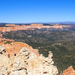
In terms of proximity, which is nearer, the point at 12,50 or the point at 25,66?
the point at 25,66

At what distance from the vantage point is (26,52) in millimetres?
16406

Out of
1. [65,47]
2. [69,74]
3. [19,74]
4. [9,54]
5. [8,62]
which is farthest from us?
[65,47]

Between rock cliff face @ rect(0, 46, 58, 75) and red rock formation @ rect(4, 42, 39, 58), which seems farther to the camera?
red rock formation @ rect(4, 42, 39, 58)

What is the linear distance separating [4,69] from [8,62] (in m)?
1.94

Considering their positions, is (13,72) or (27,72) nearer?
(13,72)

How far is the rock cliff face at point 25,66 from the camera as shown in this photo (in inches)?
499

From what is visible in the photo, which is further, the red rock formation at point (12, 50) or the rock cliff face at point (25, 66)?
the red rock formation at point (12, 50)

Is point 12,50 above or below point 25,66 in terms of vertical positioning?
above

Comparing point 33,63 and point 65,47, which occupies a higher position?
point 33,63

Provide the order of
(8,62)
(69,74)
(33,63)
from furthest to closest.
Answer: (69,74)
(33,63)
(8,62)

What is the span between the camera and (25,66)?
13.7 m

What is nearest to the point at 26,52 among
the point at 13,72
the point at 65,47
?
the point at 13,72

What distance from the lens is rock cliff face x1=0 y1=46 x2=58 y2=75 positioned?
499 inches

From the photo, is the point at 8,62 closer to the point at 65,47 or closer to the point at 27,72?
the point at 27,72
